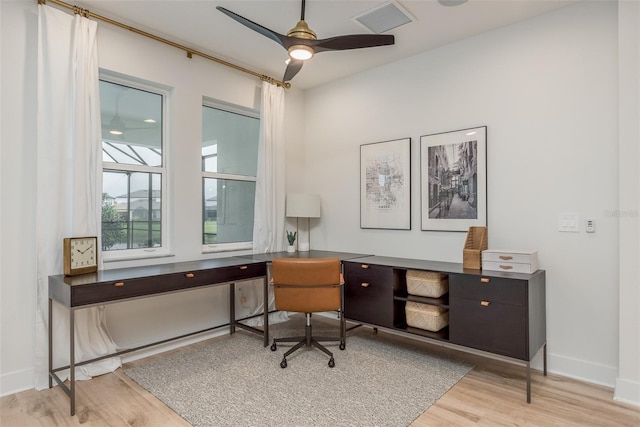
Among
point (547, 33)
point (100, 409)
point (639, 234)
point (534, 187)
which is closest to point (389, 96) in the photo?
point (547, 33)

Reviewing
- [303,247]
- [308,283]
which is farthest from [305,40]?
[303,247]

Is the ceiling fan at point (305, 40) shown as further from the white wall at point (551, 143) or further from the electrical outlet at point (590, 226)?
the electrical outlet at point (590, 226)

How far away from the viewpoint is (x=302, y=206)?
426 cm

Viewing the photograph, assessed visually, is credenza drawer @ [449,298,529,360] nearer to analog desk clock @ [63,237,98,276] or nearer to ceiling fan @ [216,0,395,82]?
ceiling fan @ [216,0,395,82]

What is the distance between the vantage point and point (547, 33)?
2.90 m

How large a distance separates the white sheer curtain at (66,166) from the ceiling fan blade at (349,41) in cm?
177

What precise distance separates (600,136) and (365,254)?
230 centimetres

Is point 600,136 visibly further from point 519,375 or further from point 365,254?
point 365,254

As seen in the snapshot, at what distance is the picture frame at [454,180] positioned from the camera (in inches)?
127

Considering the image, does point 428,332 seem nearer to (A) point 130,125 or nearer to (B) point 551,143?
(B) point 551,143

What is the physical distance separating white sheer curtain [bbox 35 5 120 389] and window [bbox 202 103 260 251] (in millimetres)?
1130

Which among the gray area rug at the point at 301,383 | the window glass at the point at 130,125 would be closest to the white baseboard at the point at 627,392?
the gray area rug at the point at 301,383

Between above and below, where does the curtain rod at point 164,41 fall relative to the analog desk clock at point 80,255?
above

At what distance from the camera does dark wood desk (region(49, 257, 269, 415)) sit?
2340mm
